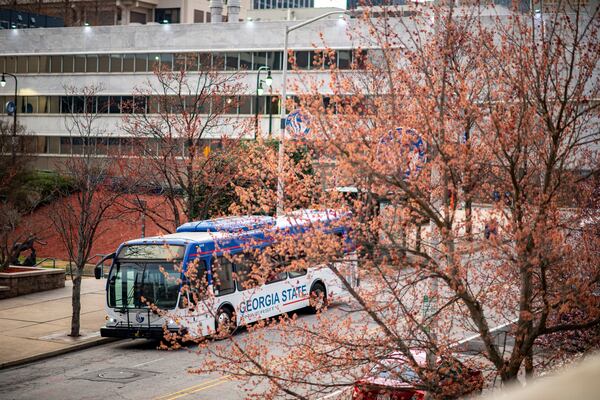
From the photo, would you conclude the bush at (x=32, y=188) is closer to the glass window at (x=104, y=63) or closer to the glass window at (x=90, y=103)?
the glass window at (x=90, y=103)

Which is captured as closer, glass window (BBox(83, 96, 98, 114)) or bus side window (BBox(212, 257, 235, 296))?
bus side window (BBox(212, 257, 235, 296))

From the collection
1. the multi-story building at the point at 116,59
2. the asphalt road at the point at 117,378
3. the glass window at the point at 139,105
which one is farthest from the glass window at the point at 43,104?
the asphalt road at the point at 117,378

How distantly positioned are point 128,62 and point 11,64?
11.5 m

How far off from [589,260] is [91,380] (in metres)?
12.2

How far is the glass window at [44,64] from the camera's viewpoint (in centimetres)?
6450

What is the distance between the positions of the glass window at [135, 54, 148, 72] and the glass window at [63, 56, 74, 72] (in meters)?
Answer: 5.88

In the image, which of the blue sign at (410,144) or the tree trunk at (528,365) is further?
the blue sign at (410,144)

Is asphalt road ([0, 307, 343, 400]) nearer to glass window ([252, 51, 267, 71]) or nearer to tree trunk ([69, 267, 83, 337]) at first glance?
tree trunk ([69, 267, 83, 337])

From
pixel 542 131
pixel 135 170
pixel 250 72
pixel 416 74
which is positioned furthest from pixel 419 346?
pixel 250 72

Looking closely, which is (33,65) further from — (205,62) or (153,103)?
(205,62)

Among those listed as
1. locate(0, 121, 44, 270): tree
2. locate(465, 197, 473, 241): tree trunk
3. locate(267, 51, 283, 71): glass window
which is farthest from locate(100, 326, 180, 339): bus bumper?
locate(267, 51, 283, 71): glass window

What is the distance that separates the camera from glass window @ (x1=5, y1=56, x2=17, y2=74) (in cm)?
6631

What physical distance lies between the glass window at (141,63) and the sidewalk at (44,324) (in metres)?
32.3

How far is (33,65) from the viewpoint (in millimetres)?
65250
